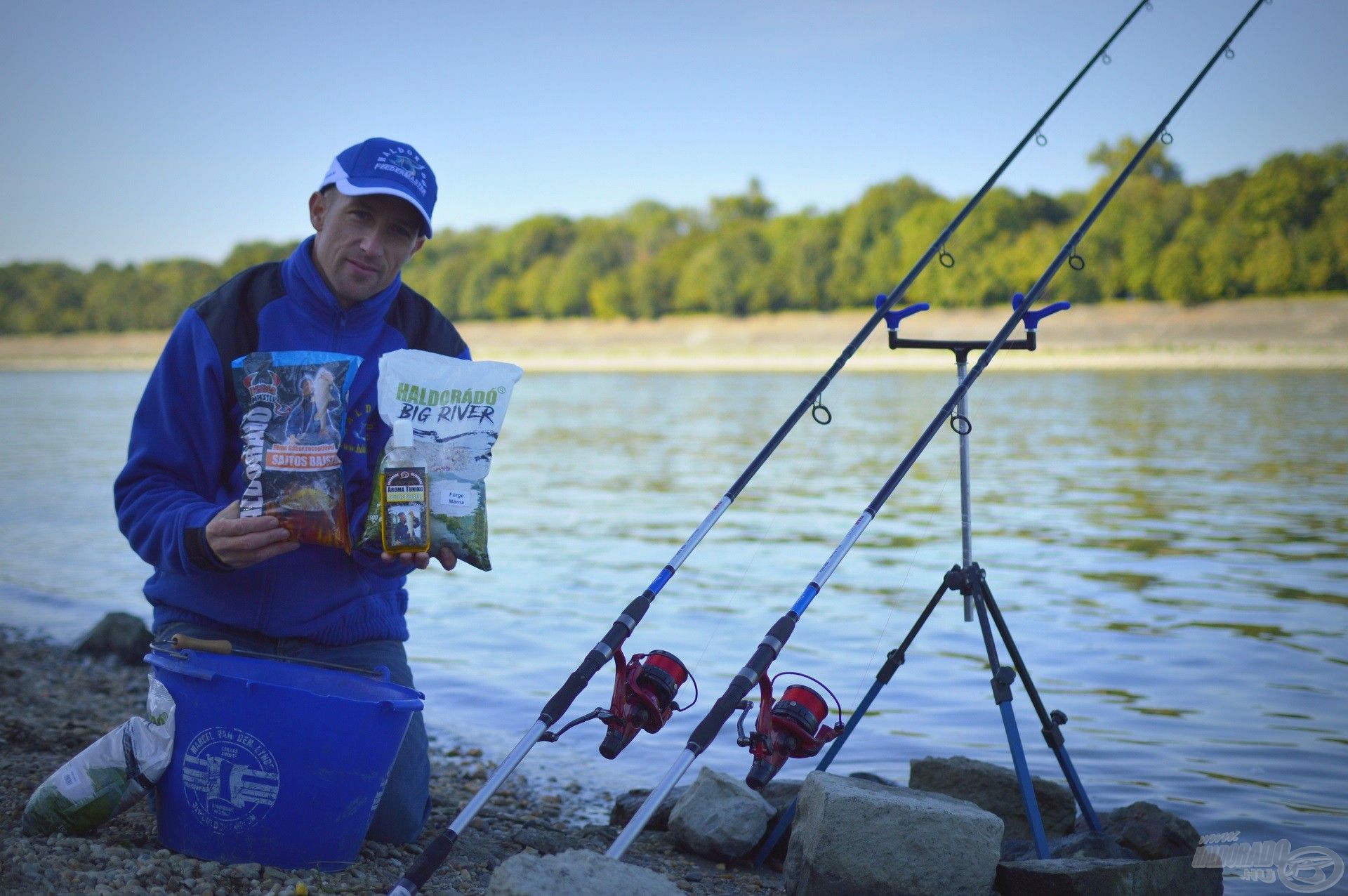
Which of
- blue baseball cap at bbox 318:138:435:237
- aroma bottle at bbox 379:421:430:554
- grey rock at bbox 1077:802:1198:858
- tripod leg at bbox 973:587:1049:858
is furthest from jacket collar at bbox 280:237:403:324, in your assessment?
grey rock at bbox 1077:802:1198:858

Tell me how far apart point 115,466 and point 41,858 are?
17816 millimetres

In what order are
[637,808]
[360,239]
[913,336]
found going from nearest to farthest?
[360,239]
[637,808]
[913,336]

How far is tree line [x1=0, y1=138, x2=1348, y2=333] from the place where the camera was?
226 ft

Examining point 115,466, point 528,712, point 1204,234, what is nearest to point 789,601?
point 528,712

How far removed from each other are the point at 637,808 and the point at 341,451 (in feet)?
5.77

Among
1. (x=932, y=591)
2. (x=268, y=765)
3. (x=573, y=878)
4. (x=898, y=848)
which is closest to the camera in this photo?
(x=573, y=878)

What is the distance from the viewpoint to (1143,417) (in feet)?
83.8

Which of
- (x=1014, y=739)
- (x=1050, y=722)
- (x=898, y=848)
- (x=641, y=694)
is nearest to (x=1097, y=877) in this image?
(x=1014, y=739)

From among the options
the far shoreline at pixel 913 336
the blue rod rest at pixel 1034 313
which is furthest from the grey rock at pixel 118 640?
the far shoreline at pixel 913 336

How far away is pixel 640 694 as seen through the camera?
3387mm

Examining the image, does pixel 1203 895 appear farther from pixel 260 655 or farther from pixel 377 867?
pixel 260 655

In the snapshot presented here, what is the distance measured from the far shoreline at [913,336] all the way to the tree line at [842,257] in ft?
10.5

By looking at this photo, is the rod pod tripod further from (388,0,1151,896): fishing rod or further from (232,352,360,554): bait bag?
(232,352,360,554): bait bag

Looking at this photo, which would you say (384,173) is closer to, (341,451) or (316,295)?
(316,295)
